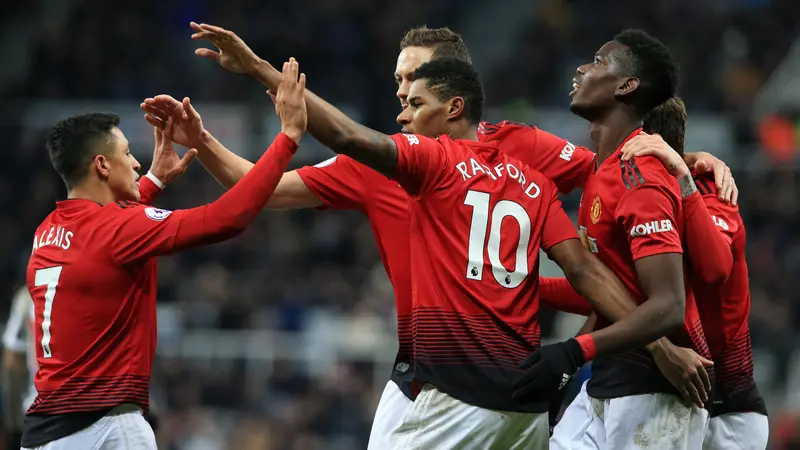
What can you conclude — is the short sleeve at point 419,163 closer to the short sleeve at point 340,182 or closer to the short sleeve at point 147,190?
the short sleeve at point 340,182

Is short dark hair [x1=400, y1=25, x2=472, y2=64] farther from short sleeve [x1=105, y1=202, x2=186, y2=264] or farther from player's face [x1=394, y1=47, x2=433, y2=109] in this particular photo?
short sleeve [x1=105, y1=202, x2=186, y2=264]

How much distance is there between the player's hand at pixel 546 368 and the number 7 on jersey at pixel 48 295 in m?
2.21

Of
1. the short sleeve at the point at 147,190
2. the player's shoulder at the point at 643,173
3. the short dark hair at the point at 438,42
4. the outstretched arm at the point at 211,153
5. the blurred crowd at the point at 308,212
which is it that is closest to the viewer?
the player's shoulder at the point at 643,173

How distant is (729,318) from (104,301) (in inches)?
118

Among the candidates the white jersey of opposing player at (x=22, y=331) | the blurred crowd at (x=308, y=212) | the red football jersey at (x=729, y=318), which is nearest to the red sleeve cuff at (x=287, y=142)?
the red football jersey at (x=729, y=318)

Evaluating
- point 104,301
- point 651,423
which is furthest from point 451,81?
point 104,301

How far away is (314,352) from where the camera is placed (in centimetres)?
1288

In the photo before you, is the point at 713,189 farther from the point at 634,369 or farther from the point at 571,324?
the point at 571,324

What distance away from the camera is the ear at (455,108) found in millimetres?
5227

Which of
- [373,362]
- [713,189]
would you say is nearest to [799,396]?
[373,362]

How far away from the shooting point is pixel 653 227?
15.6ft

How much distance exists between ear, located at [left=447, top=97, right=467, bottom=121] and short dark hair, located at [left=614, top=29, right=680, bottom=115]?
81 centimetres

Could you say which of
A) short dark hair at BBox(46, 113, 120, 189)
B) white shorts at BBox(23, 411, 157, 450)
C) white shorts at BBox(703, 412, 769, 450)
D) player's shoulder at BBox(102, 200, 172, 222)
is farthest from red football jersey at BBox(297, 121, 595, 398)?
white shorts at BBox(703, 412, 769, 450)

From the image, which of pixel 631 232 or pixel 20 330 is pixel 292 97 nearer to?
pixel 631 232
